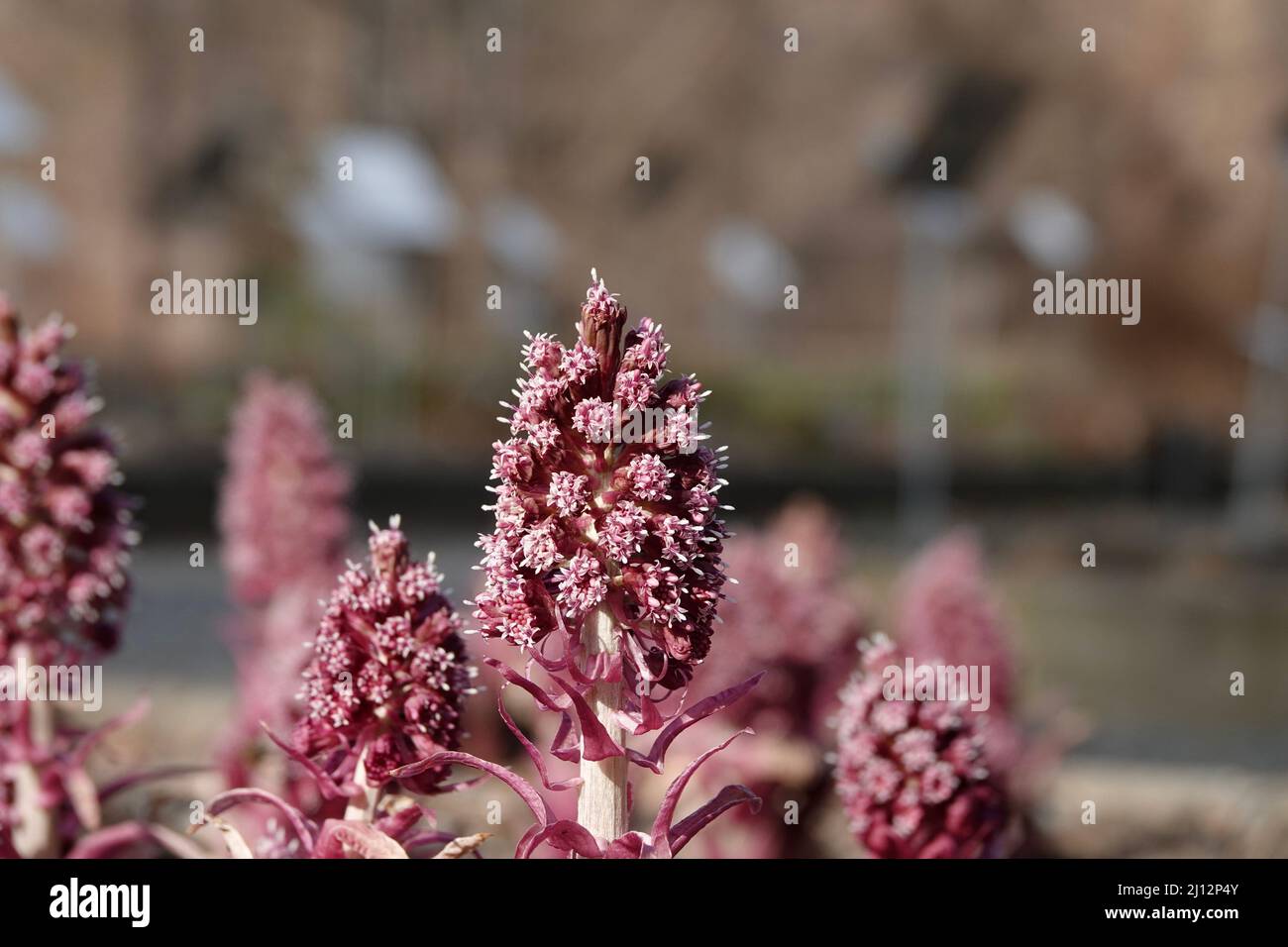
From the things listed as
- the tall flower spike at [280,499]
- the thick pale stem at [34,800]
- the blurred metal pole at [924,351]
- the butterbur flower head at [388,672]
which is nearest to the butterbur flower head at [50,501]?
the thick pale stem at [34,800]

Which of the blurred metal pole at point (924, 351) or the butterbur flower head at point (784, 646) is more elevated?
the blurred metal pole at point (924, 351)

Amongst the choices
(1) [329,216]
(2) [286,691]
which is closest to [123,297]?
(1) [329,216]

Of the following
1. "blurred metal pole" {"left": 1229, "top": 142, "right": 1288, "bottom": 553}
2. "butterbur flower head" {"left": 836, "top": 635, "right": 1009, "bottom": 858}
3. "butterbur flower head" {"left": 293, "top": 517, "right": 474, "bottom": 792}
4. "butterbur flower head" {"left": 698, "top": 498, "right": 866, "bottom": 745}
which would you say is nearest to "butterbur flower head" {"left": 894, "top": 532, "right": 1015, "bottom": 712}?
"butterbur flower head" {"left": 698, "top": 498, "right": 866, "bottom": 745}

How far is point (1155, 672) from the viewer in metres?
9.17

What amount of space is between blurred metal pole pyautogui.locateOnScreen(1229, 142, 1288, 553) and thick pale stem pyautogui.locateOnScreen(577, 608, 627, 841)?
14.3 m

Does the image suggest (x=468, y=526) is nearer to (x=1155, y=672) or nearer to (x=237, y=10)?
(x=1155, y=672)

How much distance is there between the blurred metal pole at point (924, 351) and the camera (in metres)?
17.5

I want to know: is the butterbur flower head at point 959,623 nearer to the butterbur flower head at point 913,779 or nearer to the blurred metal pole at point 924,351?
the butterbur flower head at point 913,779

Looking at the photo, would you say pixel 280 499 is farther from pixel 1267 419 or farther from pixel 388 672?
pixel 1267 419

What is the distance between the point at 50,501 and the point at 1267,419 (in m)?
17.9

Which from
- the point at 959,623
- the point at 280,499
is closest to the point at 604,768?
the point at 959,623

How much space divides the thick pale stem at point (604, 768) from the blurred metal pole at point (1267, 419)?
1433cm

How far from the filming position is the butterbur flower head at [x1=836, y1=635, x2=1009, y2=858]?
1604mm
